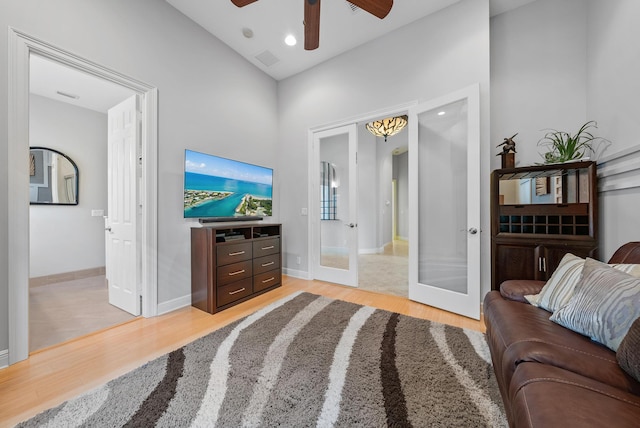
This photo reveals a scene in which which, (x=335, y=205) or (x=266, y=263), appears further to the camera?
(x=335, y=205)

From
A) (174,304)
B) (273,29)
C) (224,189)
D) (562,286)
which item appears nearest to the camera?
(562,286)

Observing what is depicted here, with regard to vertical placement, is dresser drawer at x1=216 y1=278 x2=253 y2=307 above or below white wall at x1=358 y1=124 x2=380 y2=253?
below

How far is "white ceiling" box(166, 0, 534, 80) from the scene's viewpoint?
257cm

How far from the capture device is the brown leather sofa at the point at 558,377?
680 millimetres

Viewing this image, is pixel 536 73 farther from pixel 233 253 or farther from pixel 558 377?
pixel 233 253

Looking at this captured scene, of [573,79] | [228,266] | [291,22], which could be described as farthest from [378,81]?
[228,266]

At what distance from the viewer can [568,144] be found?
207 centimetres

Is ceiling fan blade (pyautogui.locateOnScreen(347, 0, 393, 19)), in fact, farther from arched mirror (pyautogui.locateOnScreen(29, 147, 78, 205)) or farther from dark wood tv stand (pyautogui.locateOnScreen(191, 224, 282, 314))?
arched mirror (pyautogui.locateOnScreen(29, 147, 78, 205))

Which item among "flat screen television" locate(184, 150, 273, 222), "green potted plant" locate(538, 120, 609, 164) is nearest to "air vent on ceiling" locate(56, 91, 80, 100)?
"flat screen television" locate(184, 150, 273, 222)

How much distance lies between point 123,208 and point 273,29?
8.85ft

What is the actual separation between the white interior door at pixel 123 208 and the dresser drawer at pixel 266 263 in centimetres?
119

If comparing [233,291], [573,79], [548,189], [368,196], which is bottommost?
[233,291]

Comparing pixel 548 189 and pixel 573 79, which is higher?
pixel 573 79

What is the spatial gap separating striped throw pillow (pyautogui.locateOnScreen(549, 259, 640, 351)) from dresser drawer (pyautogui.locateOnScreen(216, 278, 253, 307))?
2626 mm
